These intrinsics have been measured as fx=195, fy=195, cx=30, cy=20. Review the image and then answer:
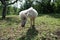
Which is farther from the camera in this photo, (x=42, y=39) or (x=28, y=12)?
(x=28, y=12)

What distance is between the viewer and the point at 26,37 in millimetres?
8719

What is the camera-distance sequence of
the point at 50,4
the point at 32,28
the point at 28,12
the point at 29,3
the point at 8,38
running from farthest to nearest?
the point at 29,3 < the point at 50,4 < the point at 32,28 < the point at 28,12 < the point at 8,38

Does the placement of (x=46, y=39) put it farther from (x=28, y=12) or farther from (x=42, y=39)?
(x=28, y=12)

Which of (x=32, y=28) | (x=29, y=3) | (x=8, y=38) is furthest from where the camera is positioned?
(x=29, y=3)

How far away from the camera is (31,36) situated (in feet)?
29.5

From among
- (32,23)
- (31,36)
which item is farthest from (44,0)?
(31,36)

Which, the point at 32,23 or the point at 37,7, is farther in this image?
the point at 37,7

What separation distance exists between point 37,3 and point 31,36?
1570 cm

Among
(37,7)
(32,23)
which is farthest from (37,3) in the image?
(32,23)

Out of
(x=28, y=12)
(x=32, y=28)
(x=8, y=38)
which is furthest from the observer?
(x=32, y=28)

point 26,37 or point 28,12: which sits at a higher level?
point 28,12

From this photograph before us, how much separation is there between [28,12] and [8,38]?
1.84 metres

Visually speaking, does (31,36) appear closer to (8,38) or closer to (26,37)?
(26,37)

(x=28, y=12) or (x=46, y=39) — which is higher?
(x=28, y=12)
